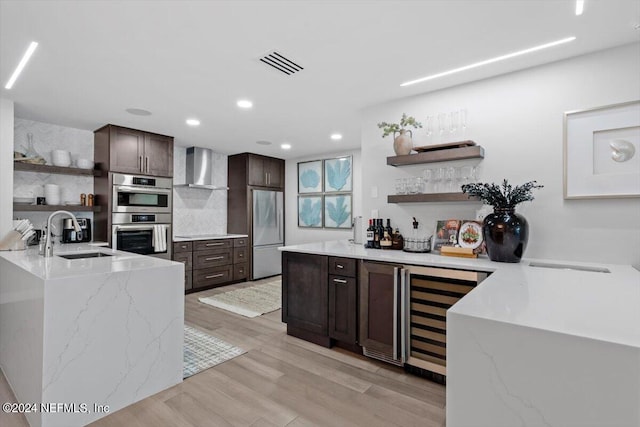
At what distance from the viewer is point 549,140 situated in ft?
7.77

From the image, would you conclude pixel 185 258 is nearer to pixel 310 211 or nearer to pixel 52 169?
pixel 52 169

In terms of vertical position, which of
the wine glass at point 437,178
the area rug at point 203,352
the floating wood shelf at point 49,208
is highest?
the wine glass at point 437,178

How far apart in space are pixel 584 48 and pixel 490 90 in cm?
62

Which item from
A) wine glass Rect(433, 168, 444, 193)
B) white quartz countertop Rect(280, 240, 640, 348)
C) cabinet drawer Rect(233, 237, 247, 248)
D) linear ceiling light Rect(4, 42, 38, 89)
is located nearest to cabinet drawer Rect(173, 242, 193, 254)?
cabinet drawer Rect(233, 237, 247, 248)

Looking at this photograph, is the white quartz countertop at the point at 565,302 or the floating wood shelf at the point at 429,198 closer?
the white quartz countertop at the point at 565,302

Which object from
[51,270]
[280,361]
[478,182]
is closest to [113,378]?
[51,270]

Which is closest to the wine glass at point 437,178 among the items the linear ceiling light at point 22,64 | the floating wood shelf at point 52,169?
the linear ceiling light at point 22,64

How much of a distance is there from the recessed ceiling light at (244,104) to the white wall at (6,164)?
7.48 feet

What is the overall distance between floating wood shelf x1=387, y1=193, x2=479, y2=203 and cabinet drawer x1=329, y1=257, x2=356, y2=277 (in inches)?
28.7

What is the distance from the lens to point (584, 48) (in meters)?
2.18

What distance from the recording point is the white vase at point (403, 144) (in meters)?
2.87

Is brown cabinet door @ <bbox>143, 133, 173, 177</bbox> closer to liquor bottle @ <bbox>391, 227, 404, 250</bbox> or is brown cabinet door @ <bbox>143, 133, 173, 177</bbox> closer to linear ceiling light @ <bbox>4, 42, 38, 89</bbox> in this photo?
linear ceiling light @ <bbox>4, 42, 38, 89</bbox>

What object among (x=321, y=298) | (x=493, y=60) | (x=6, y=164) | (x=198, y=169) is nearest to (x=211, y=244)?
(x=198, y=169)

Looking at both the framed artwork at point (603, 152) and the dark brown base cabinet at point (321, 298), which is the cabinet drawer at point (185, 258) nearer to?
the dark brown base cabinet at point (321, 298)
